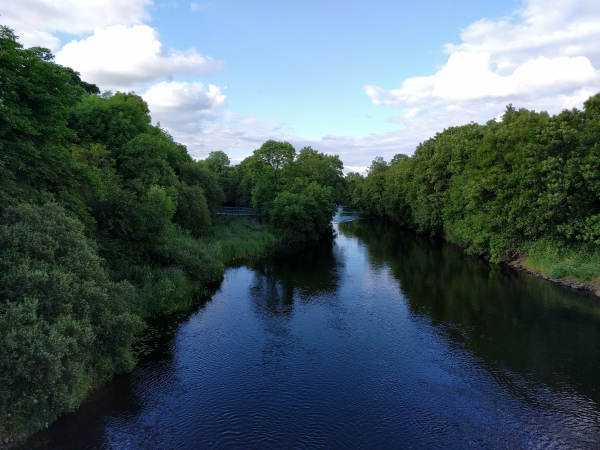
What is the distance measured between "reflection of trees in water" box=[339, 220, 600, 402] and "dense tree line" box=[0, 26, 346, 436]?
56.3ft

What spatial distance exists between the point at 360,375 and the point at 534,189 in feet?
90.4

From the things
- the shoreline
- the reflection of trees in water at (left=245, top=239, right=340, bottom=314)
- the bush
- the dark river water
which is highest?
the bush

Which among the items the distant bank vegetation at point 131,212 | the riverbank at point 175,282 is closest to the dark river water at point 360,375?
the riverbank at point 175,282

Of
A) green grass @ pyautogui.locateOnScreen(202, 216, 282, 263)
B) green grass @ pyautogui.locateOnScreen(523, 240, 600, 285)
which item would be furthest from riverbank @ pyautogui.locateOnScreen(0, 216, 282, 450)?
green grass @ pyautogui.locateOnScreen(523, 240, 600, 285)

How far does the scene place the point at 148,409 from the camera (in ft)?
50.4

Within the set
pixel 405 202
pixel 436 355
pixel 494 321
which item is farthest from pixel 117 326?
pixel 405 202

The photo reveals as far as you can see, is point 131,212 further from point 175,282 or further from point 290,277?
point 290,277

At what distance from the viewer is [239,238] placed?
5000 cm

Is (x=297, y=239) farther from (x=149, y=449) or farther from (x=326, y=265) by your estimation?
(x=149, y=449)

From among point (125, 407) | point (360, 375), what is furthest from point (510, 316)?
point (125, 407)

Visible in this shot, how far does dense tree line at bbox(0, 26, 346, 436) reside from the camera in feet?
41.2

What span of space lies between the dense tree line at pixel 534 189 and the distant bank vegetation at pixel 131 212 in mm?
139

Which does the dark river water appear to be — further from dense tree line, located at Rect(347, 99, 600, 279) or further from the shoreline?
dense tree line, located at Rect(347, 99, 600, 279)

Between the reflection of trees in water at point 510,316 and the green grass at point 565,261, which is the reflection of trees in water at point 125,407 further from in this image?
the green grass at point 565,261
